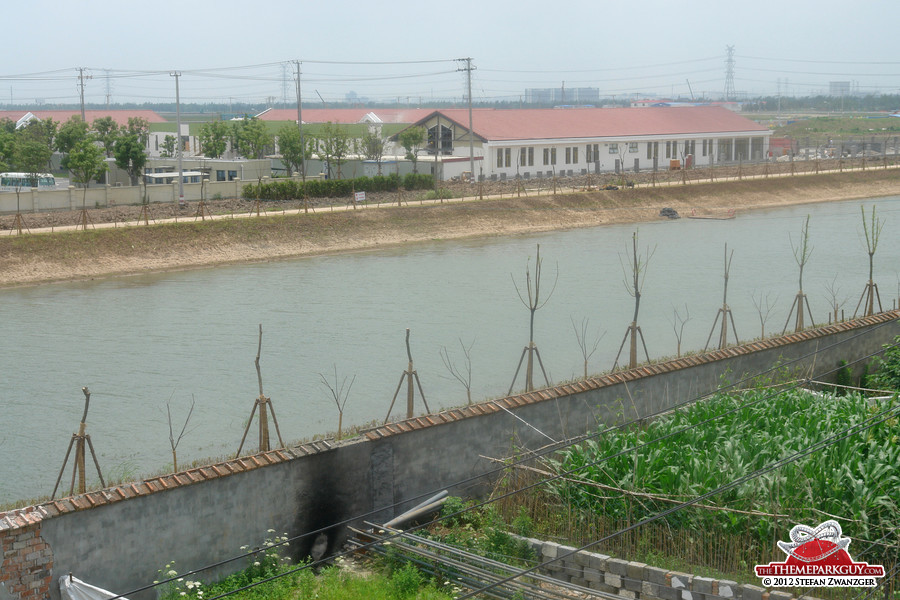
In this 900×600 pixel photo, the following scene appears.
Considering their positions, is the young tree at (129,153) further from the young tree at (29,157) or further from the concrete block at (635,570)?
the concrete block at (635,570)

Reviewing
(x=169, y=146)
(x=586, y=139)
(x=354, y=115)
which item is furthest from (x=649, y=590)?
(x=354, y=115)

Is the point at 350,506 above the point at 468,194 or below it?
below

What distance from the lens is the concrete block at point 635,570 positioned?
7.08 metres

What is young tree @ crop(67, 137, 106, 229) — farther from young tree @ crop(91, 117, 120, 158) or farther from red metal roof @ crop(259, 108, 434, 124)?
red metal roof @ crop(259, 108, 434, 124)

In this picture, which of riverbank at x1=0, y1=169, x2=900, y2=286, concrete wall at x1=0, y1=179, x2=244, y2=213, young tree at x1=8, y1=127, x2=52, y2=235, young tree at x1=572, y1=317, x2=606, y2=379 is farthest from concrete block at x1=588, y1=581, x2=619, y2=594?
young tree at x1=8, y1=127, x2=52, y2=235

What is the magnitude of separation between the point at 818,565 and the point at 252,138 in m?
42.9

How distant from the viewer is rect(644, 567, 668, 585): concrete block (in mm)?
6977

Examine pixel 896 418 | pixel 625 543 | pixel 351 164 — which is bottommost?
pixel 625 543

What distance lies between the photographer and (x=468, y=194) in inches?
1479

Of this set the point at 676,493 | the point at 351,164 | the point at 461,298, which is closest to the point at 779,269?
the point at 461,298

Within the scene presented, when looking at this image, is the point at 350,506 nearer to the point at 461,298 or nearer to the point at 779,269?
the point at 461,298

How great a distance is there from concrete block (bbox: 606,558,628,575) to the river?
15.1ft

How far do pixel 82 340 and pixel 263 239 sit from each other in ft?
35.2

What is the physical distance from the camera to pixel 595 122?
171ft
